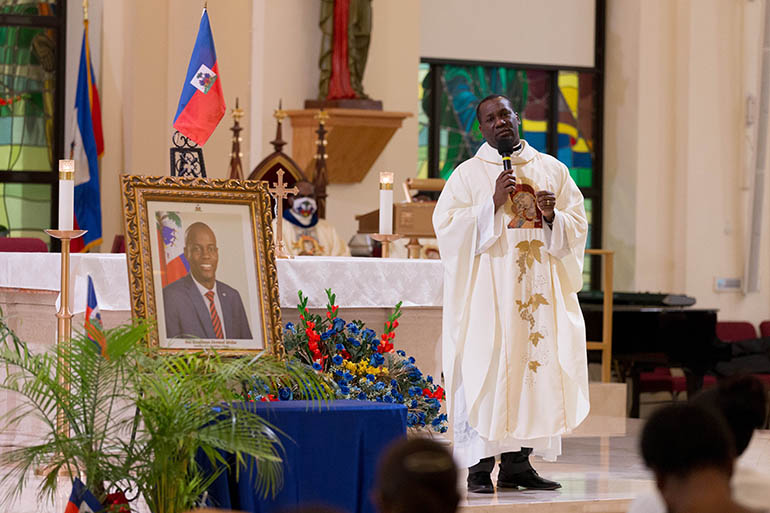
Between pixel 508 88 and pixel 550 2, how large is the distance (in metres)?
1.14

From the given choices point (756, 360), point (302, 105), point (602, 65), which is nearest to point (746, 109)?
point (602, 65)

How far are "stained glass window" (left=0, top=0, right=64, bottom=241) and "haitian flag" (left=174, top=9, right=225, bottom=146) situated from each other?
6263mm

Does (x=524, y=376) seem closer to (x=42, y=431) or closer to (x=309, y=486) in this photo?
(x=309, y=486)

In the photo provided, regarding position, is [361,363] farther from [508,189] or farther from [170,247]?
[170,247]

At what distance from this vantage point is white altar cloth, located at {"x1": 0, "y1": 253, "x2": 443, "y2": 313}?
18.6 ft

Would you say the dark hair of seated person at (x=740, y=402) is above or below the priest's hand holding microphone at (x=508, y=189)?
below

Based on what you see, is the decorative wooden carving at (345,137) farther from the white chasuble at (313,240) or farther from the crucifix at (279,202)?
the crucifix at (279,202)

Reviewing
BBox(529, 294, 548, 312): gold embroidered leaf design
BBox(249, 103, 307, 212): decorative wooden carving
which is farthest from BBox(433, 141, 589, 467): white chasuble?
BBox(249, 103, 307, 212): decorative wooden carving

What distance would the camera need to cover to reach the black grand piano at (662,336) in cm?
1033

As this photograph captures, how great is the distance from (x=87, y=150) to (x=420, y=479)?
370 inches

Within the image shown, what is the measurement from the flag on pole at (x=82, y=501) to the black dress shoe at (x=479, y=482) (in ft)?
7.86

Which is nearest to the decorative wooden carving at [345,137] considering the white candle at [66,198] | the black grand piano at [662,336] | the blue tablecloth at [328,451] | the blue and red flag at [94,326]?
the black grand piano at [662,336]

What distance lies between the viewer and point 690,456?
84.2 inches

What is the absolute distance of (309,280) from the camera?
19.6 feet
